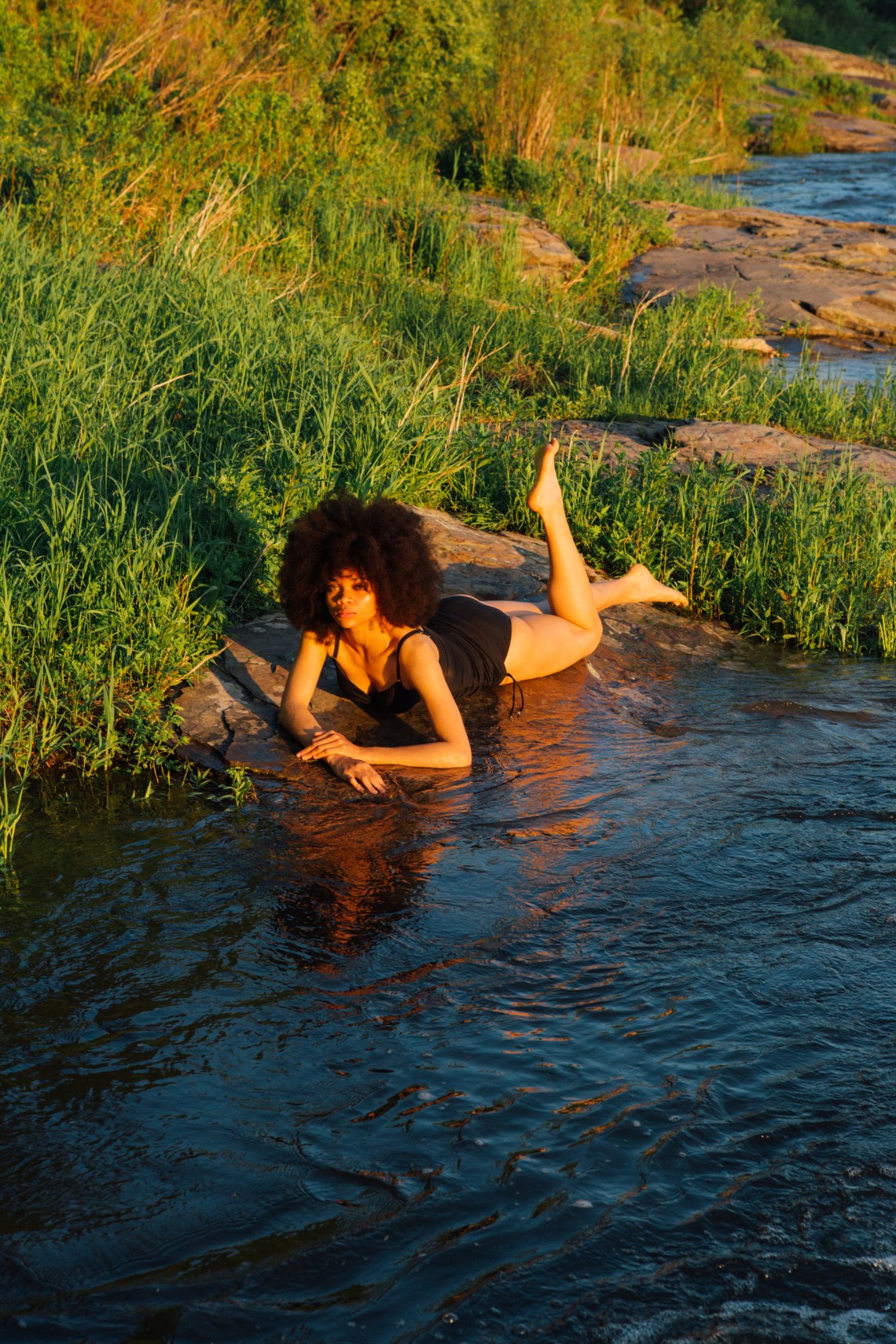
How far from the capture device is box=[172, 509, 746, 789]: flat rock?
4930mm

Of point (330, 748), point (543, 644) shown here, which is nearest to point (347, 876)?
point (330, 748)

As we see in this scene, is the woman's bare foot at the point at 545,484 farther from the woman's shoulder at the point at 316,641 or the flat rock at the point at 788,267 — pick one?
the flat rock at the point at 788,267

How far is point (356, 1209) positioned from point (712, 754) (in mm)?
2882

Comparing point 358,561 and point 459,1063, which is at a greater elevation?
point 358,561

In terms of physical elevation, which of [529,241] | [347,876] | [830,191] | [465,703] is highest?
[830,191]

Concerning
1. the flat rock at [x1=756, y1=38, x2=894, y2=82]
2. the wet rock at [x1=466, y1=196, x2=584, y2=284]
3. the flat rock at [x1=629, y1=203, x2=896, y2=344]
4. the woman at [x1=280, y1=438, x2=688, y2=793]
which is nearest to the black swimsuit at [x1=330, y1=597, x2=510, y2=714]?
the woman at [x1=280, y1=438, x2=688, y2=793]

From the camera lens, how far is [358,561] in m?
4.64

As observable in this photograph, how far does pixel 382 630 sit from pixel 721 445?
3.91 m

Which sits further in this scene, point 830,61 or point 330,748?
point 830,61

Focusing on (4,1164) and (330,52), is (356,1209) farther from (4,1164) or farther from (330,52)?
(330,52)

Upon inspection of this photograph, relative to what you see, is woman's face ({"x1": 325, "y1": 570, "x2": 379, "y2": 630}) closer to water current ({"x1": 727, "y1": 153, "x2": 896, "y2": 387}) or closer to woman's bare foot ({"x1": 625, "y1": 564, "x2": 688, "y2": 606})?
woman's bare foot ({"x1": 625, "y1": 564, "x2": 688, "y2": 606})

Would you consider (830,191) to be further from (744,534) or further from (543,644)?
(543,644)

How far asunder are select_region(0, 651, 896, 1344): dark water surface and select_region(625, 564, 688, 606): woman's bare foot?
167 cm

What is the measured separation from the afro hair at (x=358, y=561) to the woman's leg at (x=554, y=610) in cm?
77
